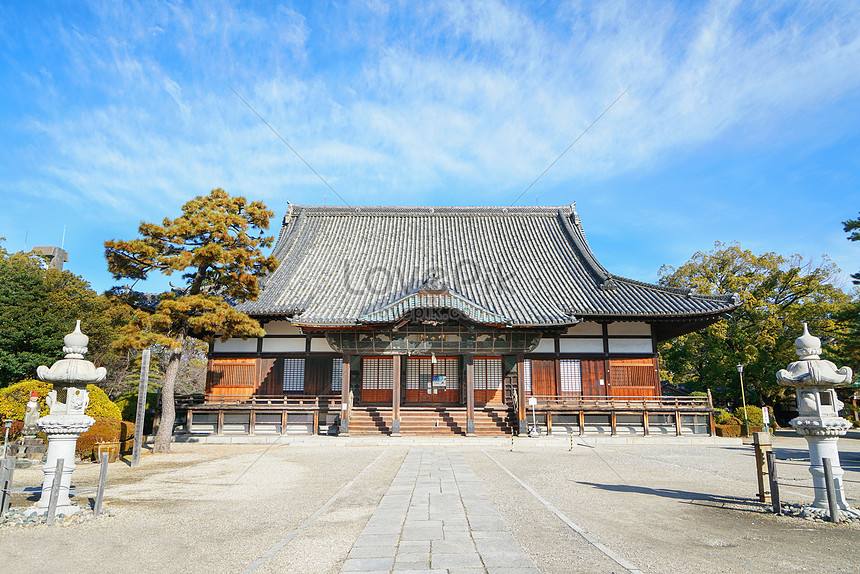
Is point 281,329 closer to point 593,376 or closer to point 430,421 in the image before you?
point 430,421

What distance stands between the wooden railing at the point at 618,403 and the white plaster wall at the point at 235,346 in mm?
13542

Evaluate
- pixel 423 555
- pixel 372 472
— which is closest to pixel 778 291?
Result: pixel 372 472

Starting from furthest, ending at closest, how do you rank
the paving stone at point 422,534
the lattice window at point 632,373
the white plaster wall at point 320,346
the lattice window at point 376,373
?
1. the lattice window at point 376,373
2. the white plaster wall at point 320,346
3. the lattice window at point 632,373
4. the paving stone at point 422,534

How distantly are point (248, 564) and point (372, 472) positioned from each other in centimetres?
676

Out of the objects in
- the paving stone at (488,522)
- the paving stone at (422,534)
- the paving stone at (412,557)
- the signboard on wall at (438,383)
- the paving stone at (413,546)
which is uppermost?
the signboard on wall at (438,383)

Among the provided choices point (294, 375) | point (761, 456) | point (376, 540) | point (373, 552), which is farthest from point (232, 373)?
point (761, 456)

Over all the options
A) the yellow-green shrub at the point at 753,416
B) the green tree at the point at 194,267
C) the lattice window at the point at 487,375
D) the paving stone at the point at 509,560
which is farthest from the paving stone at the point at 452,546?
the yellow-green shrub at the point at 753,416

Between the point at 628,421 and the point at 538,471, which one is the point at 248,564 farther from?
the point at 628,421

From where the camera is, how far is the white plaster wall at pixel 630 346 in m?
22.2

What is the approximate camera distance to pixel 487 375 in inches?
903

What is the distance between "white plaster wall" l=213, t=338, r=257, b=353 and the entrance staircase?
5.93 metres

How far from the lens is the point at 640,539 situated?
627cm

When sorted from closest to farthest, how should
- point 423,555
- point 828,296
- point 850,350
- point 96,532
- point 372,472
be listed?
point 423,555
point 96,532
point 372,472
point 850,350
point 828,296

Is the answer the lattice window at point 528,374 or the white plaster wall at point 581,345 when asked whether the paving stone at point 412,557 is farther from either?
the white plaster wall at point 581,345
